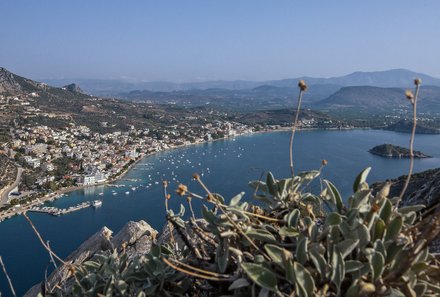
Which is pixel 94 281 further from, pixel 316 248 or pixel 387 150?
pixel 387 150

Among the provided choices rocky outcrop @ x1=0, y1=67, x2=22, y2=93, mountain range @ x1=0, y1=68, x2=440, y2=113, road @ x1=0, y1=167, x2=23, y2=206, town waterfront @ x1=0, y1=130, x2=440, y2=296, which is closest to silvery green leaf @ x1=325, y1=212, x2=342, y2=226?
town waterfront @ x1=0, y1=130, x2=440, y2=296

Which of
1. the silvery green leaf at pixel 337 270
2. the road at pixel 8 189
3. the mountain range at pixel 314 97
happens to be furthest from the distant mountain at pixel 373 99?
the silvery green leaf at pixel 337 270

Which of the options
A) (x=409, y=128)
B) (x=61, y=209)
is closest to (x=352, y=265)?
(x=61, y=209)

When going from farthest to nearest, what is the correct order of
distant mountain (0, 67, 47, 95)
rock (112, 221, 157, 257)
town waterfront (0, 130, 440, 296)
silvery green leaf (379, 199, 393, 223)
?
distant mountain (0, 67, 47, 95) < town waterfront (0, 130, 440, 296) < rock (112, 221, 157, 257) < silvery green leaf (379, 199, 393, 223)

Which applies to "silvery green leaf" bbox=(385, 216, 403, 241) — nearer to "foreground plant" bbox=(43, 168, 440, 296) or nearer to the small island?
Result: "foreground plant" bbox=(43, 168, 440, 296)

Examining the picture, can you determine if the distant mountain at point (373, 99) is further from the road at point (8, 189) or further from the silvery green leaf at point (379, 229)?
the silvery green leaf at point (379, 229)

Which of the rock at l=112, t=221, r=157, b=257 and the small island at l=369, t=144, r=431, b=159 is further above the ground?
the rock at l=112, t=221, r=157, b=257

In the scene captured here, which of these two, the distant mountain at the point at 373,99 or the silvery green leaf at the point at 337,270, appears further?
the distant mountain at the point at 373,99

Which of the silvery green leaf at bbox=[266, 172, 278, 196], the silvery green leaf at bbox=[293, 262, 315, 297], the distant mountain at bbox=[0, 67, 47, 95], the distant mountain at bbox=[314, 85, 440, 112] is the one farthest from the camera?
the distant mountain at bbox=[314, 85, 440, 112]
